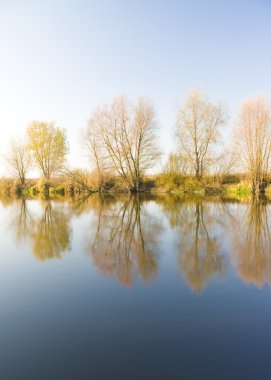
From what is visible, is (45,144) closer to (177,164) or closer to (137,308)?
(177,164)

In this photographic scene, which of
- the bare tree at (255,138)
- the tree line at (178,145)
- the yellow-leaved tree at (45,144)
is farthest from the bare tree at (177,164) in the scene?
the yellow-leaved tree at (45,144)

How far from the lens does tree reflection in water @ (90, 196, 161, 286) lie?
5.53m

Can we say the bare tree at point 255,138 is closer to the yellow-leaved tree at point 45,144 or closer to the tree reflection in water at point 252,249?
the tree reflection in water at point 252,249

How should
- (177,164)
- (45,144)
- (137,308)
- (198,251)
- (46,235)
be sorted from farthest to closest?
(45,144), (177,164), (46,235), (198,251), (137,308)

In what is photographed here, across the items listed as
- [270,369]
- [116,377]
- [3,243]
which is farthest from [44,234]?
[270,369]

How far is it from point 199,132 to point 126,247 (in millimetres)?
21933

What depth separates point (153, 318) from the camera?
3.65 m

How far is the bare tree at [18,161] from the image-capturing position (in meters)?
41.4

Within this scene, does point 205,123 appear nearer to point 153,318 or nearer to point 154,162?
point 154,162

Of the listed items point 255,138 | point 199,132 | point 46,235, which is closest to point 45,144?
point 199,132

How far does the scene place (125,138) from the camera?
2767 cm

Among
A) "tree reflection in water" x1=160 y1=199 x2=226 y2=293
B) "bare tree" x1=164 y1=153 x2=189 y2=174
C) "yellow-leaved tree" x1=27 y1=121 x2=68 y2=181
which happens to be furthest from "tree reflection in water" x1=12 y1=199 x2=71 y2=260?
"yellow-leaved tree" x1=27 y1=121 x2=68 y2=181

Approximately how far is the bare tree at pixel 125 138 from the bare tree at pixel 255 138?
827 cm

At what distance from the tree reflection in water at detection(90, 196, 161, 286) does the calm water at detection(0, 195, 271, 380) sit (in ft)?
0.10
